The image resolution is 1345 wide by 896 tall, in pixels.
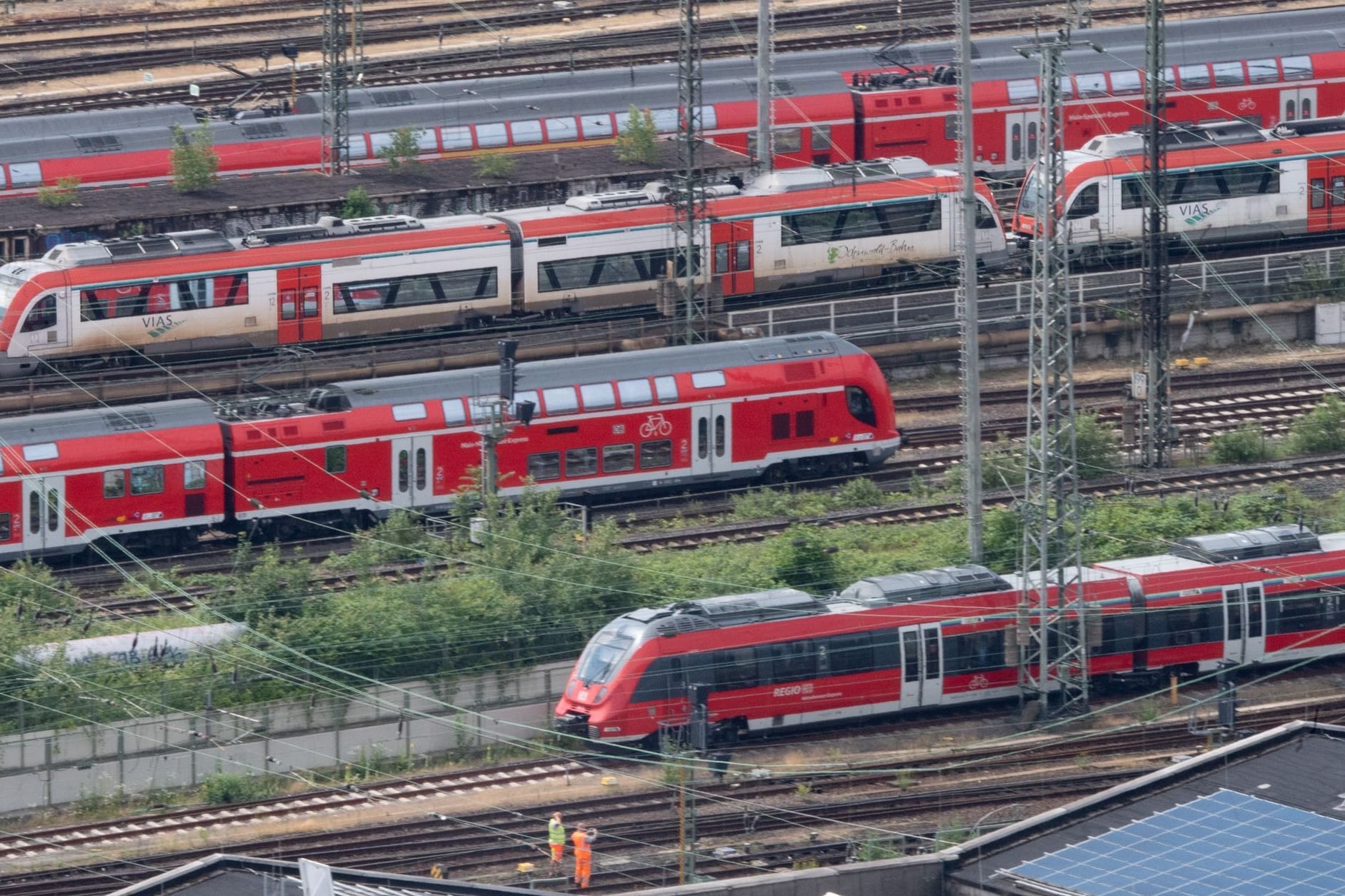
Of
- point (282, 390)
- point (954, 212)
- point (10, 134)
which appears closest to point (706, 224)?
point (954, 212)

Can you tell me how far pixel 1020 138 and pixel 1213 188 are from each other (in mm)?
7138

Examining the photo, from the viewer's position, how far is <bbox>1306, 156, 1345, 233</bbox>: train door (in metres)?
54.1

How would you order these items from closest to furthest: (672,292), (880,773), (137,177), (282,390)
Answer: (880,773) → (282,390) → (672,292) → (137,177)

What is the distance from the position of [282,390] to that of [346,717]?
45.0ft

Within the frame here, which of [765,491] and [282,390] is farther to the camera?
[282,390]

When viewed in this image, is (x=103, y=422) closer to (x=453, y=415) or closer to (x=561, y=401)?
(x=453, y=415)


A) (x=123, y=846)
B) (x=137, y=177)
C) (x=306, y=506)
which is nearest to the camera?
(x=123, y=846)

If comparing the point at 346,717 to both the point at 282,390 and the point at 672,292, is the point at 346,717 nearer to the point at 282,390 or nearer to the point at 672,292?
the point at 282,390

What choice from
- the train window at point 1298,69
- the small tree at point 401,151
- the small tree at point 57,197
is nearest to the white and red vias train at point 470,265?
the small tree at point 57,197

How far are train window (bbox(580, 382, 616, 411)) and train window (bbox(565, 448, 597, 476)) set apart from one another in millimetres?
739

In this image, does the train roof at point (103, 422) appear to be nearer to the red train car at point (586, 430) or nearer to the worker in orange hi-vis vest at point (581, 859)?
the red train car at point (586, 430)

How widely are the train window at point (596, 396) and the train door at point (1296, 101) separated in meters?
25.5

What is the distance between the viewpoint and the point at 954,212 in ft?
171

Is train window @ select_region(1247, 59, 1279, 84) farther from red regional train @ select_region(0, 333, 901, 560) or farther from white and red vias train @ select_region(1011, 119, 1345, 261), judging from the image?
red regional train @ select_region(0, 333, 901, 560)
